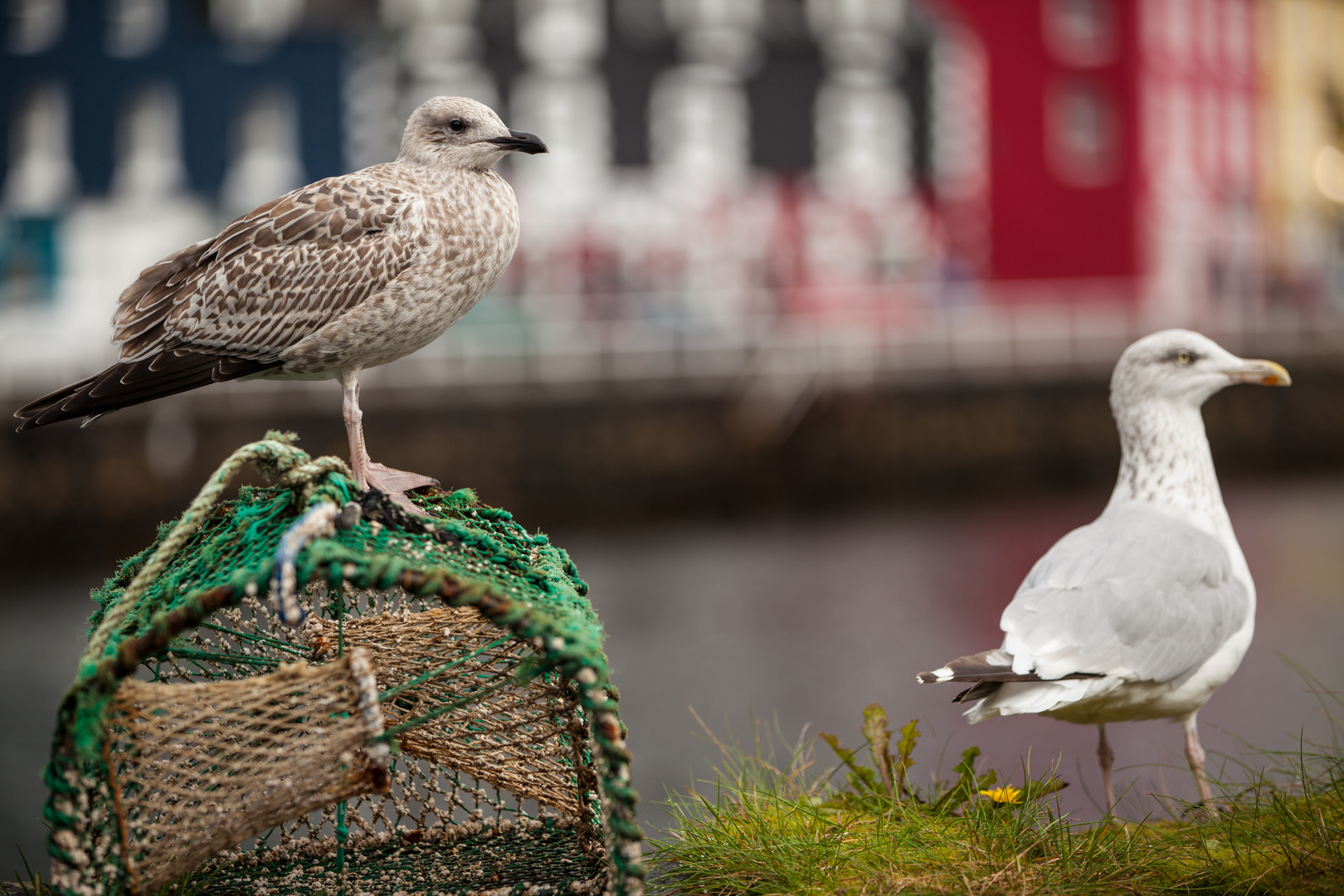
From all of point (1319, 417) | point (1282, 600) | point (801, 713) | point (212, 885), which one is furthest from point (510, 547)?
point (1319, 417)

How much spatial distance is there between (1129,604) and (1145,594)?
0.21 ft

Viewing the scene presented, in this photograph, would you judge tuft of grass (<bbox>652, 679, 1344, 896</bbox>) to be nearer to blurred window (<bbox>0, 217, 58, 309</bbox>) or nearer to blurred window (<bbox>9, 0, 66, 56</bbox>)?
blurred window (<bbox>0, 217, 58, 309</bbox>)

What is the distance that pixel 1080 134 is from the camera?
33.1 metres

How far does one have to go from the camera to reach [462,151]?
12.0 ft

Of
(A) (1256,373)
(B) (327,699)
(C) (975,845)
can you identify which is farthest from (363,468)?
(A) (1256,373)

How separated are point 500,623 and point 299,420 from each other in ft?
57.8

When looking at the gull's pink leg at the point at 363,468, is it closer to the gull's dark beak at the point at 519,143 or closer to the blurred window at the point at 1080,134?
the gull's dark beak at the point at 519,143

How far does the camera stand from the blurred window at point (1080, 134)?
32.8m

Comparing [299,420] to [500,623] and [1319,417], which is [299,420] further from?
[1319,417]

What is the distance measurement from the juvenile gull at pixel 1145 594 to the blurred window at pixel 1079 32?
3123cm

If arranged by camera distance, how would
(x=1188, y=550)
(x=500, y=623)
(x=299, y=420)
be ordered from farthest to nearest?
(x=299, y=420), (x=1188, y=550), (x=500, y=623)

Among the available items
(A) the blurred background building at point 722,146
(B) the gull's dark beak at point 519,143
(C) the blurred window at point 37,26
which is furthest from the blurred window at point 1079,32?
(B) the gull's dark beak at point 519,143

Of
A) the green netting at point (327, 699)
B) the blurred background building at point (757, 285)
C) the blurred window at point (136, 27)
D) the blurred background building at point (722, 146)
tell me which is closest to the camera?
the green netting at point (327, 699)

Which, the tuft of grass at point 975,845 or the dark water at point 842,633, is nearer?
the tuft of grass at point 975,845
